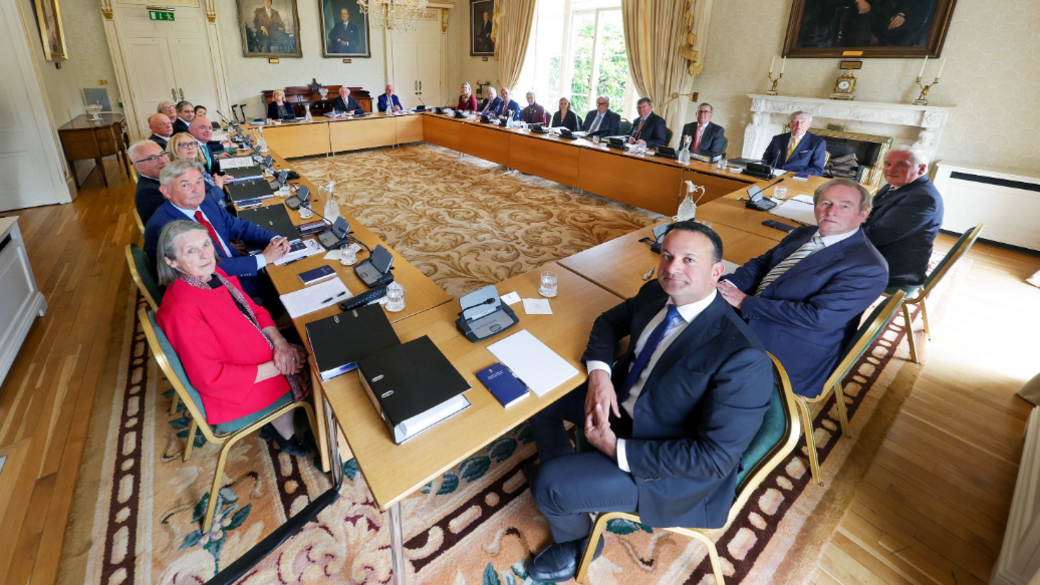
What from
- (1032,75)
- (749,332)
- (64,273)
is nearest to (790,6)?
(1032,75)

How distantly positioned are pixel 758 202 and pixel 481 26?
29.6ft

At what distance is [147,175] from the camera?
291 cm

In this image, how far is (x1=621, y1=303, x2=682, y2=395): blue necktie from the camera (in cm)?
154

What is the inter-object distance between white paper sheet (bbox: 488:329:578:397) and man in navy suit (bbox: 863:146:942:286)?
2.35 metres

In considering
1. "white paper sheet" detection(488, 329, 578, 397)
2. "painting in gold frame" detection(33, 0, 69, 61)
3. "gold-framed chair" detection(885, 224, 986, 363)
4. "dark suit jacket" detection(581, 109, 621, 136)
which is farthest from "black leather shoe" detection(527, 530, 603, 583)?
"painting in gold frame" detection(33, 0, 69, 61)

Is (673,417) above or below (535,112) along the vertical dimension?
below

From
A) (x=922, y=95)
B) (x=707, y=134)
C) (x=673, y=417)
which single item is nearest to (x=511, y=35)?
(x=707, y=134)

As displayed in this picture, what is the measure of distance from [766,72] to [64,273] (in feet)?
26.1

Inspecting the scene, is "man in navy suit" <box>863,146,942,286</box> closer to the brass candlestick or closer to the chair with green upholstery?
the chair with green upholstery

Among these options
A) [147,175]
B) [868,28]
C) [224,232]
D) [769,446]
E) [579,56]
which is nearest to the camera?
[769,446]

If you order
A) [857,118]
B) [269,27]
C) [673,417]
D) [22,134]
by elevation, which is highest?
[269,27]

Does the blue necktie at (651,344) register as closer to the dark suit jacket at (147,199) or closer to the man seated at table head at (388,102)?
the dark suit jacket at (147,199)

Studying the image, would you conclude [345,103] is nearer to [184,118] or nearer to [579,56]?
[184,118]

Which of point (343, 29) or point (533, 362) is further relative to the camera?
point (343, 29)
